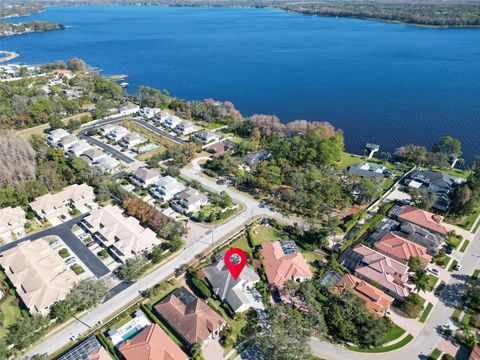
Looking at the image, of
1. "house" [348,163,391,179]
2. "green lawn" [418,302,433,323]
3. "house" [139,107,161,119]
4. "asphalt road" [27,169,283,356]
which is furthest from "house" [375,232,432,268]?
"house" [139,107,161,119]

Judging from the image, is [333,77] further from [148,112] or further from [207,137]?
[148,112]

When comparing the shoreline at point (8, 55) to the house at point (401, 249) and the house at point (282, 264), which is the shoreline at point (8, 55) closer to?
the house at point (282, 264)

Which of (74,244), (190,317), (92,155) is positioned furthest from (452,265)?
(92,155)

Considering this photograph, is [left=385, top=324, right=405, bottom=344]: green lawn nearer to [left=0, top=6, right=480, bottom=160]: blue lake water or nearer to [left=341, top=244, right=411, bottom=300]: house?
[left=341, top=244, right=411, bottom=300]: house

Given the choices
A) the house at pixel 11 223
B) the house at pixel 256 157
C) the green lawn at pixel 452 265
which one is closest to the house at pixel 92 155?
the house at pixel 11 223

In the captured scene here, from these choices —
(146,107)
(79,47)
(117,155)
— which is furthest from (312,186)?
(79,47)

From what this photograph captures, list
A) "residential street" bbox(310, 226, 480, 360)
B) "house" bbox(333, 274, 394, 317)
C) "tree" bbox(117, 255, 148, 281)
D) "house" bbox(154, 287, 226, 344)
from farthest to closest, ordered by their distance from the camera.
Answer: "tree" bbox(117, 255, 148, 281) → "house" bbox(333, 274, 394, 317) → "house" bbox(154, 287, 226, 344) → "residential street" bbox(310, 226, 480, 360)
